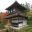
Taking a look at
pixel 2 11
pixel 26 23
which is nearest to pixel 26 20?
pixel 26 23

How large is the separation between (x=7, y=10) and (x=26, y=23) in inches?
10.7

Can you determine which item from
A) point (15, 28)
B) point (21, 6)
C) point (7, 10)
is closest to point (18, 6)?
point (21, 6)

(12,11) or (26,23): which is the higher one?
(12,11)

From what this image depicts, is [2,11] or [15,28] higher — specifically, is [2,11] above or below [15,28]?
above

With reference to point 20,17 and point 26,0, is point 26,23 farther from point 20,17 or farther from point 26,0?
point 26,0

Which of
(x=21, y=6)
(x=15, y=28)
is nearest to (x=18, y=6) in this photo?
(x=21, y=6)

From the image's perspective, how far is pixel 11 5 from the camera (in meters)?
1.23

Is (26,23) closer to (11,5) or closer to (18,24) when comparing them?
(18,24)

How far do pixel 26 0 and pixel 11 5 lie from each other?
0.19 meters

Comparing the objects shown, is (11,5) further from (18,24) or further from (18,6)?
(18,24)

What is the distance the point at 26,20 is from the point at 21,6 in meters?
0.17

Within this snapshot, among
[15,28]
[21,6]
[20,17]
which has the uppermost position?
[21,6]

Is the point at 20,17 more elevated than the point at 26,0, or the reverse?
the point at 26,0

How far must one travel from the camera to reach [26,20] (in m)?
1.18
